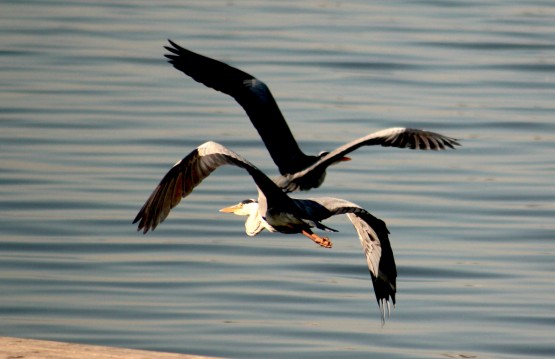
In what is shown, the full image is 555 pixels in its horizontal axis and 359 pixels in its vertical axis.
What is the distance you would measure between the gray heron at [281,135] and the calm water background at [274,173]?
1.37 meters

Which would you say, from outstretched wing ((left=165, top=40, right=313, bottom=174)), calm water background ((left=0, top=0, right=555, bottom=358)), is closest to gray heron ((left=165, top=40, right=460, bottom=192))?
outstretched wing ((left=165, top=40, right=313, bottom=174))

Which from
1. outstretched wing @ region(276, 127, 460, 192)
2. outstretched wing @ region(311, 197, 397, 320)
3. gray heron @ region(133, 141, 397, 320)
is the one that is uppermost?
outstretched wing @ region(276, 127, 460, 192)

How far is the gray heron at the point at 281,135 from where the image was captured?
6879 millimetres

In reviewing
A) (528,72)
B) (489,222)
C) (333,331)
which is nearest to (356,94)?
(528,72)

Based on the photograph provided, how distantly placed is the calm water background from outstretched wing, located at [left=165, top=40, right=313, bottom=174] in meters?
1.35

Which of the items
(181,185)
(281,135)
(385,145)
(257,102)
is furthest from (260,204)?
(257,102)

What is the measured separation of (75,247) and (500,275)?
2.91 m

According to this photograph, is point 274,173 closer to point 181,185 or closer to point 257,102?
point 257,102

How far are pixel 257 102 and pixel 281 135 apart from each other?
10.6 inches

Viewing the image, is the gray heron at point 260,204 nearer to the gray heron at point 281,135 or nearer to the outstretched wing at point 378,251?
the outstretched wing at point 378,251

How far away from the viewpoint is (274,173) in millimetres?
A: 11953

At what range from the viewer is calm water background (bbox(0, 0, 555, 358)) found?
29.3 feet

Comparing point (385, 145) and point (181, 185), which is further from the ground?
point (385, 145)

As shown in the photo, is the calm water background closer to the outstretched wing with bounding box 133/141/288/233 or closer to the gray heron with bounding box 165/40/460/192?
the gray heron with bounding box 165/40/460/192
